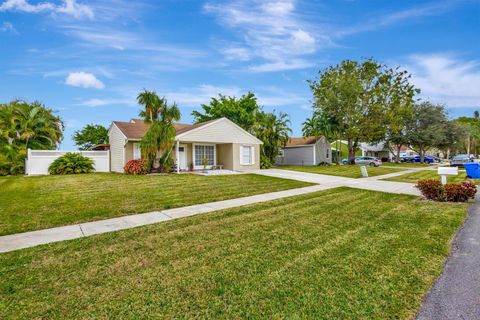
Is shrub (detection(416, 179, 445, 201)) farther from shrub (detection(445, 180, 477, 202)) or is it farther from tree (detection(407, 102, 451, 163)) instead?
tree (detection(407, 102, 451, 163))

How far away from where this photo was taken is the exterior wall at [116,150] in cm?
1912

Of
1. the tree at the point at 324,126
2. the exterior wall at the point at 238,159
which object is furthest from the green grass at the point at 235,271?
the tree at the point at 324,126

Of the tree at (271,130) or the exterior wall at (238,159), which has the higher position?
the tree at (271,130)

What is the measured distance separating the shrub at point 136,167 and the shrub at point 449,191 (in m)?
15.4

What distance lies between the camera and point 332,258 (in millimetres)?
3918

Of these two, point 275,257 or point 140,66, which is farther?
point 140,66

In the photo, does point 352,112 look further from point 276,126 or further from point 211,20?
point 211,20

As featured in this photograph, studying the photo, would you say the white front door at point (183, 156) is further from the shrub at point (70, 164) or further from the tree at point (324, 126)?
the tree at point (324, 126)

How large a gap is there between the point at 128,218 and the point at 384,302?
5.69 m

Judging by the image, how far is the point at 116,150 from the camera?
791 inches

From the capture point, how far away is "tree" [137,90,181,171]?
55.5 feet

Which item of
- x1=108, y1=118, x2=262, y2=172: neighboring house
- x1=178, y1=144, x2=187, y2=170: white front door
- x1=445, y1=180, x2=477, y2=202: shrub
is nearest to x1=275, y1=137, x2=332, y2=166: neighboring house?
x1=108, y1=118, x2=262, y2=172: neighboring house

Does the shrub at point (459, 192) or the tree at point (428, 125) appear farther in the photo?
the tree at point (428, 125)

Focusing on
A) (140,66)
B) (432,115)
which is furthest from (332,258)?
(432,115)
